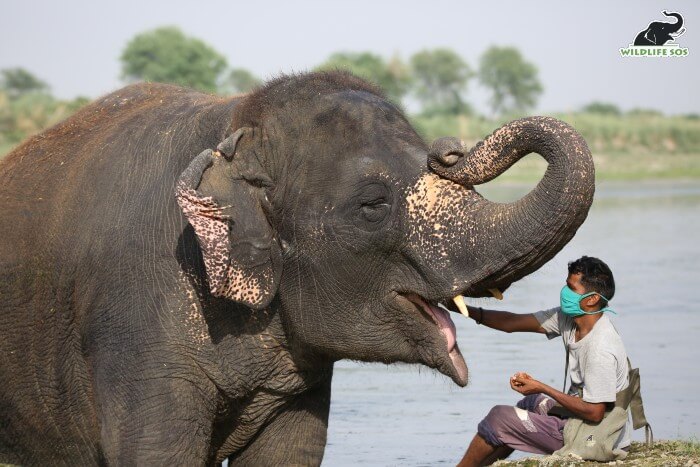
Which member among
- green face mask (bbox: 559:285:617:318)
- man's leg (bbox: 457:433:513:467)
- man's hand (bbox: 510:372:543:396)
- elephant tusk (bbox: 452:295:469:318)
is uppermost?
elephant tusk (bbox: 452:295:469:318)

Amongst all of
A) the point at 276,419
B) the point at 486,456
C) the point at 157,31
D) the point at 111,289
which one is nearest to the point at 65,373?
the point at 111,289

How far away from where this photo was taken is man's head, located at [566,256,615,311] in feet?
19.8

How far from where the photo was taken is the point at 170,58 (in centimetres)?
7469

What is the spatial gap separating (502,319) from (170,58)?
7012 centimetres

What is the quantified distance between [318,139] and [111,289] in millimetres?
1037

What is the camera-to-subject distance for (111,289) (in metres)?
5.42

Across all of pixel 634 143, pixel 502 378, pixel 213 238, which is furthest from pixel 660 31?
pixel 634 143

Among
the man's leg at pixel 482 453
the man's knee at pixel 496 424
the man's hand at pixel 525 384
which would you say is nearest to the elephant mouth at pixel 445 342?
the man's hand at pixel 525 384

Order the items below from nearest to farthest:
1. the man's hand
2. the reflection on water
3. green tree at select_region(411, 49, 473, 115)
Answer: the man's hand, the reflection on water, green tree at select_region(411, 49, 473, 115)

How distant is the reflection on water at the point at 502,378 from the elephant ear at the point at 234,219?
2.47 feet

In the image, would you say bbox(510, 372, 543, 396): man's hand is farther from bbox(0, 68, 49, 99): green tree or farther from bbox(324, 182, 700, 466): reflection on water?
bbox(0, 68, 49, 99): green tree

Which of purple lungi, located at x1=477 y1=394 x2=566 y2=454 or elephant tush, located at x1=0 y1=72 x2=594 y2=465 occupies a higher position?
elephant tush, located at x1=0 y1=72 x2=594 y2=465

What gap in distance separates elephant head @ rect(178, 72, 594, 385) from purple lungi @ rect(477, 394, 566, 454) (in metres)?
1.37

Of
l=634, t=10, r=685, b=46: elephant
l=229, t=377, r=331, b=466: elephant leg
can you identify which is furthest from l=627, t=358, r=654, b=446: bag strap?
l=634, t=10, r=685, b=46: elephant
